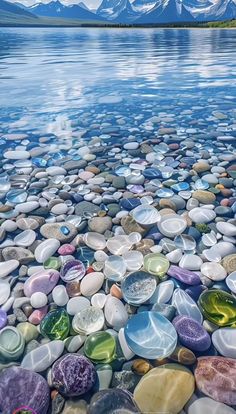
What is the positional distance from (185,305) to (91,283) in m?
0.68

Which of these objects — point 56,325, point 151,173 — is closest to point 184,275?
point 56,325

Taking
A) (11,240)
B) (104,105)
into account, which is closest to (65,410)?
(11,240)

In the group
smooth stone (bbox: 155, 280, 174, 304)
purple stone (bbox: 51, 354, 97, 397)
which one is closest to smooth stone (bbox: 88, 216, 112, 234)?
smooth stone (bbox: 155, 280, 174, 304)

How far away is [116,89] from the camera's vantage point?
945 centimetres

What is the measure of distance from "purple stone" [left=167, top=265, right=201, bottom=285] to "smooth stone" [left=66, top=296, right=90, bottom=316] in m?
0.65

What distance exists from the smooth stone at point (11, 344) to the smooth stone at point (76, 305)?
0.34 meters

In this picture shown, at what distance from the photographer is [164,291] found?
2.10 metres

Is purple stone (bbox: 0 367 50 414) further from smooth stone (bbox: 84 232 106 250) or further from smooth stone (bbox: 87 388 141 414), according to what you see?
smooth stone (bbox: 84 232 106 250)

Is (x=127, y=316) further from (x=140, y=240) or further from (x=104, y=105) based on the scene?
(x=104, y=105)

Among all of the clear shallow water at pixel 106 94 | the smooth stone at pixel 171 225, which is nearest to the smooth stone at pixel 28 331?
the smooth stone at pixel 171 225

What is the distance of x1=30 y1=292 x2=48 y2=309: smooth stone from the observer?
2043 millimetres

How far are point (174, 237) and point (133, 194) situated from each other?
34.8 inches

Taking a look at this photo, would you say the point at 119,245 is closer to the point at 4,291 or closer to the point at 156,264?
the point at 156,264

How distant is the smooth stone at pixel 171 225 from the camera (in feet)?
8.82
